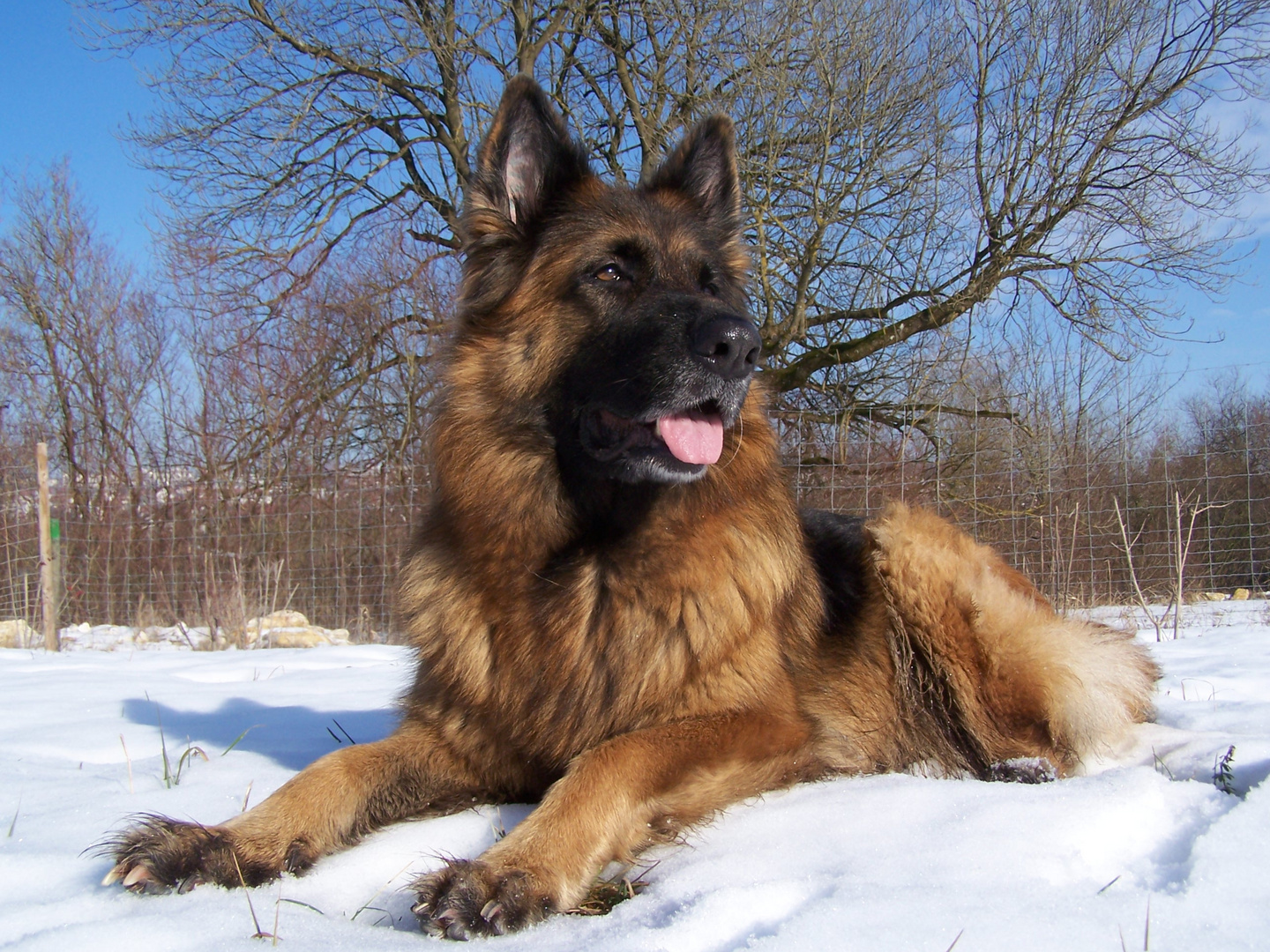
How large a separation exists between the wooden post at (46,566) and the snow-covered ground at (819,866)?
6.57m

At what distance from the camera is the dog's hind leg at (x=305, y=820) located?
174 centimetres

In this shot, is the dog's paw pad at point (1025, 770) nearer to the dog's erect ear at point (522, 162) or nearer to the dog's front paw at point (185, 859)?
the dog's front paw at point (185, 859)

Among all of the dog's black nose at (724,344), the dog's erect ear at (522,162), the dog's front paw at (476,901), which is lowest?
the dog's front paw at (476,901)

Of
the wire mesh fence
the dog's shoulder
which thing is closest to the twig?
the dog's shoulder

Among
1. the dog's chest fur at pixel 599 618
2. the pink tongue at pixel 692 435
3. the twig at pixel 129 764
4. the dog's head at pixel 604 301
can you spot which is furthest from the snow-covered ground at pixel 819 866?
the dog's head at pixel 604 301

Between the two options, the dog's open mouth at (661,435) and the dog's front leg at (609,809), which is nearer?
the dog's front leg at (609,809)

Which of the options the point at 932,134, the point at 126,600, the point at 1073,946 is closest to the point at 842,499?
the point at 932,134

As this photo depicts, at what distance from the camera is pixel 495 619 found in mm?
2518

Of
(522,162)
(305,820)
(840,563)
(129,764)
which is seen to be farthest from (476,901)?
(522,162)

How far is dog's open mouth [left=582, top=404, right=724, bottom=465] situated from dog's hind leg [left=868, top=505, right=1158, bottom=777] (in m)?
1.03

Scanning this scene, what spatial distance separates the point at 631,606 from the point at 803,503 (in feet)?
26.7

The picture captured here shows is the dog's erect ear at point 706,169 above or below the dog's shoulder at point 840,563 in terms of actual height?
above

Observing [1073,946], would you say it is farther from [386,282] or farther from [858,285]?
[386,282]

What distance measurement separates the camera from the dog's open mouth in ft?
8.17
